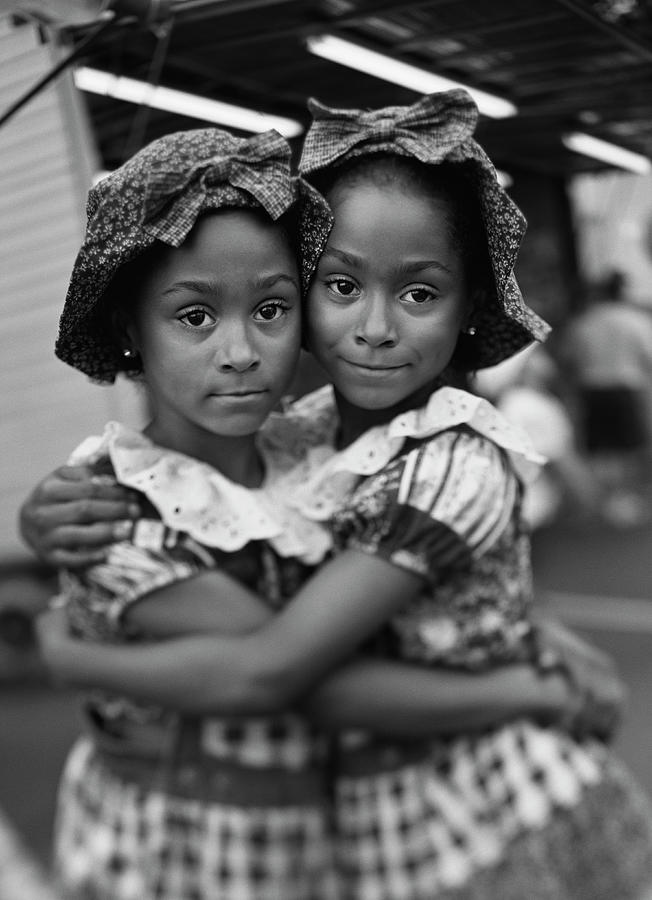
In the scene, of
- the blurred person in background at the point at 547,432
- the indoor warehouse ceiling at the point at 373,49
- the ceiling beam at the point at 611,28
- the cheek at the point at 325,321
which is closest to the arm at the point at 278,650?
the cheek at the point at 325,321

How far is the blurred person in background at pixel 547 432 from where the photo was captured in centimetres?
338

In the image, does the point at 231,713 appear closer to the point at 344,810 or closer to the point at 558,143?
the point at 344,810

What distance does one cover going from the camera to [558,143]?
1334mm

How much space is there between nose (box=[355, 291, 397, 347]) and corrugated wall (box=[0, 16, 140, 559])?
327mm

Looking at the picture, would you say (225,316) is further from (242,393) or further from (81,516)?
(81,516)

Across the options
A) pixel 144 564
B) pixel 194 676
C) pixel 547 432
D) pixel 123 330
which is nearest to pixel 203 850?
pixel 194 676

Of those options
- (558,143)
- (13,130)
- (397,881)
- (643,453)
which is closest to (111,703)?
(397,881)

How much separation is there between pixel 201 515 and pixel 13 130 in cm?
45

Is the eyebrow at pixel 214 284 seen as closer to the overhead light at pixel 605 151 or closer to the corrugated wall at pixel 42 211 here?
the corrugated wall at pixel 42 211

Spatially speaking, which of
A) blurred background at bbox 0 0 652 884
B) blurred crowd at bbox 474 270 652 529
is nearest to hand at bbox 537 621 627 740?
blurred background at bbox 0 0 652 884

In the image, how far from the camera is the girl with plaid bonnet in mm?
863

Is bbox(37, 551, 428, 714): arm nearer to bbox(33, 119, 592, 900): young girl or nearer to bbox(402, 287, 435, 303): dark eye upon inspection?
bbox(33, 119, 592, 900): young girl

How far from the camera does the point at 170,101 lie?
1.12 metres

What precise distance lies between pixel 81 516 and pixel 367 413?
31 cm
